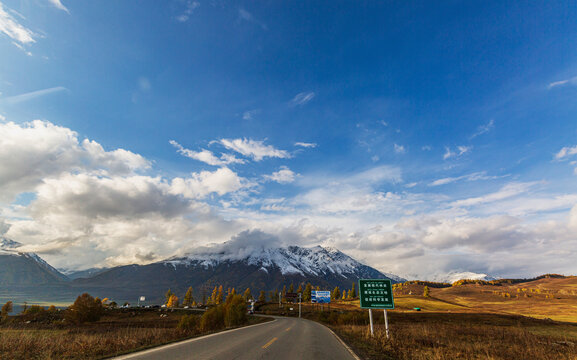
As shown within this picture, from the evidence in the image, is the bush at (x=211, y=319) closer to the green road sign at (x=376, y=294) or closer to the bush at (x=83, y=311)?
the green road sign at (x=376, y=294)

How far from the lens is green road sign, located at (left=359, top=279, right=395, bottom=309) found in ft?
73.5

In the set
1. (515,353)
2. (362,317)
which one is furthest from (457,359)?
(362,317)

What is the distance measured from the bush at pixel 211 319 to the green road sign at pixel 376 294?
2587 centimetres

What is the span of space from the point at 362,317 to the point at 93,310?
70.0 metres

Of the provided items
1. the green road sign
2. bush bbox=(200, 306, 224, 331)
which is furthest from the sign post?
bush bbox=(200, 306, 224, 331)

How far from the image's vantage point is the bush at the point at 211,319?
3959cm

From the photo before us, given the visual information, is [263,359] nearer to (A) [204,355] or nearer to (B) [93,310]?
(A) [204,355]

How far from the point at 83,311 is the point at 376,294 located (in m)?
80.0

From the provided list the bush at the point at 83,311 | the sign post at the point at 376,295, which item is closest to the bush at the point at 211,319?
the sign post at the point at 376,295

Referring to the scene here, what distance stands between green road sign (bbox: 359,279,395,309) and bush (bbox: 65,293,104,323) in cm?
7824

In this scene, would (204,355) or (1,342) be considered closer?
(204,355)

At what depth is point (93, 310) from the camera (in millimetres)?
72062

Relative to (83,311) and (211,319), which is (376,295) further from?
(83,311)

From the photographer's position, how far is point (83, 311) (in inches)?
2736
